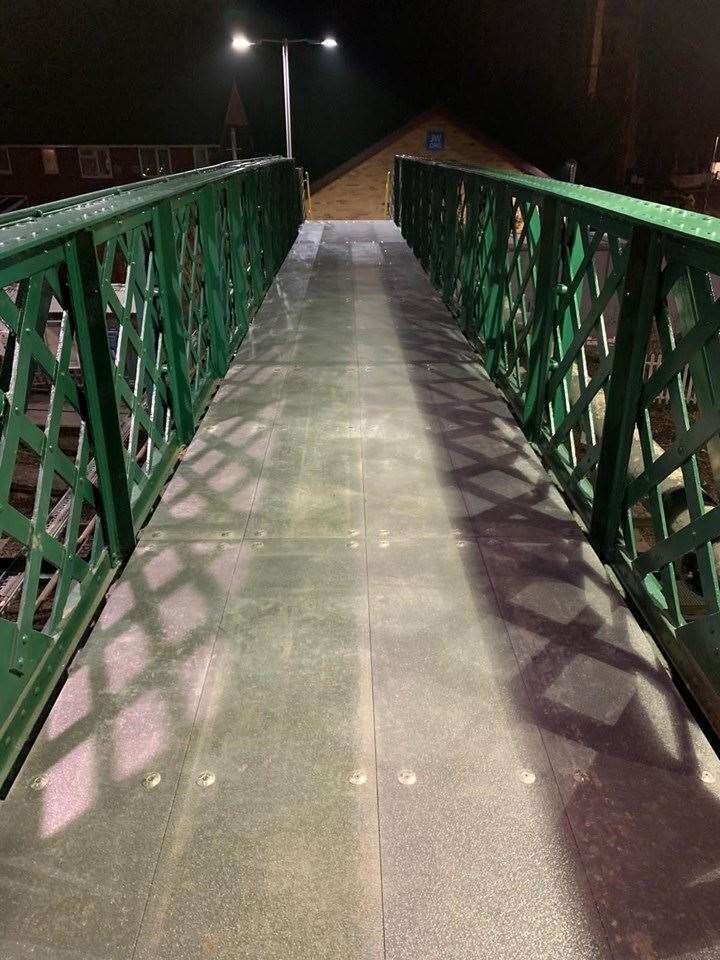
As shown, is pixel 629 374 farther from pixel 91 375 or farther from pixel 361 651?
pixel 91 375

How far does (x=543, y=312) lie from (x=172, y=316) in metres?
2.45

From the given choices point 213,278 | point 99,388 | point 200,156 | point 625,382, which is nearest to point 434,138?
point 200,156

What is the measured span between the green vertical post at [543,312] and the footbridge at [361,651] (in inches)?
1.4

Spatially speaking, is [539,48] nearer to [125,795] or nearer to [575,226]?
[575,226]

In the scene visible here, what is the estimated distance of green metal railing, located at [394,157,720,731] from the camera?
262cm

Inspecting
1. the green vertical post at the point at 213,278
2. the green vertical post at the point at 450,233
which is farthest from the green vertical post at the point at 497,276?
the green vertical post at the point at 213,278

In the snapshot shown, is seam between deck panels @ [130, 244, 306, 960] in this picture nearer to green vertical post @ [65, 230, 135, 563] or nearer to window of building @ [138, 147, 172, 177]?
green vertical post @ [65, 230, 135, 563]

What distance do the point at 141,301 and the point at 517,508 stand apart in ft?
8.42

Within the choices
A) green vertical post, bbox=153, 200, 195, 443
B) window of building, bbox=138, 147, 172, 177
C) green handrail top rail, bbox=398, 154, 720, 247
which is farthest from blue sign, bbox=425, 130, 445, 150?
green vertical post, bbox=153, 200, 195, 443

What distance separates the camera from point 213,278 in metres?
6.04

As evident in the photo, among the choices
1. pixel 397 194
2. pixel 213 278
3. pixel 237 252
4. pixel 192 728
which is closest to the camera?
pixel 192 728

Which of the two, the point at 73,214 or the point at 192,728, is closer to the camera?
the point at 192,728

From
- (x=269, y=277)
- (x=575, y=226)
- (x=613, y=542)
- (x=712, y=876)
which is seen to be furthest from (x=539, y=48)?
(x=712, y=876)

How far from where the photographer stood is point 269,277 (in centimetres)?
1041
